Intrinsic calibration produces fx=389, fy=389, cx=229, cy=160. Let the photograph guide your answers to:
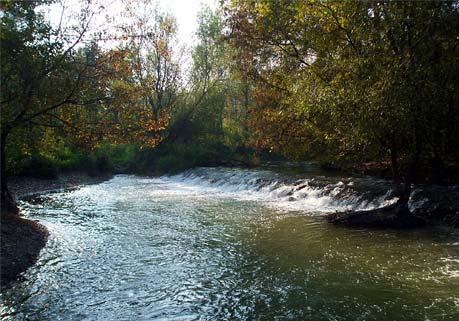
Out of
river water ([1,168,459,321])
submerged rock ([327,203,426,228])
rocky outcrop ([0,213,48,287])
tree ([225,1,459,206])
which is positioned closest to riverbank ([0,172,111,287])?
rocky outcrop ([0,213,48,287])

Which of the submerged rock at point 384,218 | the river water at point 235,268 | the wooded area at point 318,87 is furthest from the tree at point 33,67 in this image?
the submerged rock at point 384,218

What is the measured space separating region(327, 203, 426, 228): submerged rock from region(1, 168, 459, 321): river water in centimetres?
55

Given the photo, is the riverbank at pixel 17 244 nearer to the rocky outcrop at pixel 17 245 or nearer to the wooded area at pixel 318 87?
the rocky outcrop at pixel 17 245

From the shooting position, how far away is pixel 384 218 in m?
13.2

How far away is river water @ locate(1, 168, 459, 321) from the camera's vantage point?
7164mm

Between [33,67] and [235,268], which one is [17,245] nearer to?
[33,67]

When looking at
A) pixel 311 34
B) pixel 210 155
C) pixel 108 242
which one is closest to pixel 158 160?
pixel 210 155

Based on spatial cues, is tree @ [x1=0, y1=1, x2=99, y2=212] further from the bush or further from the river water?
the bush

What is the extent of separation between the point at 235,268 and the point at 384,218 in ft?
20.9

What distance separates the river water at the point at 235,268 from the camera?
716 cm

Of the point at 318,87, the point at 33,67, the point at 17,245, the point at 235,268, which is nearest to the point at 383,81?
the point at 318,87

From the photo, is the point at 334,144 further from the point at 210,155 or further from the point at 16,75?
the point at 210,155

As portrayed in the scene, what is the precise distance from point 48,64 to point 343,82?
30.9ft

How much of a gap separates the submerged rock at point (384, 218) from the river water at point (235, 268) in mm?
551
